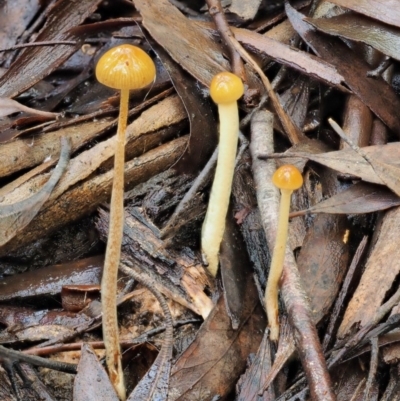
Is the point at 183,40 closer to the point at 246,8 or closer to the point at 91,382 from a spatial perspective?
the point at 246,8

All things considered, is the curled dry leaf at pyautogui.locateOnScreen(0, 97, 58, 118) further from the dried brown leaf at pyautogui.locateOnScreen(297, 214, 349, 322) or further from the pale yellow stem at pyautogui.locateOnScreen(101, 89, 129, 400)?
the dried brown leaf at pyautogui.locateOnScreen(297, 214, 349, 322)

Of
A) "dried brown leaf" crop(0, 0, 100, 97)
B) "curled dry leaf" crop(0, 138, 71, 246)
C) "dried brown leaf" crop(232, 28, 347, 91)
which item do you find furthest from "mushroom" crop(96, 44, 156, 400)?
"dried brown leaf" crop(0, 0, 100, 97)

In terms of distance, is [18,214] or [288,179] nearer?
[288,179]

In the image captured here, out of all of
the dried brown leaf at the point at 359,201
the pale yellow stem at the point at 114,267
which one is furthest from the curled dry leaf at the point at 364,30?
the pale yellow stem at the point at 114,267

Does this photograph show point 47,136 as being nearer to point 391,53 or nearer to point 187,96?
point 187,96

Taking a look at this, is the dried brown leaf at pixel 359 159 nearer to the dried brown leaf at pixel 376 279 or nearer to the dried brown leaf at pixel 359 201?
the dried brown leaf at pixel 359 201

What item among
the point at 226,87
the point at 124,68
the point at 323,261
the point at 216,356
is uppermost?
the point at 124,68

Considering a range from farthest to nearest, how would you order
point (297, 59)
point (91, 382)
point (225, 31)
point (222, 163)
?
point (225, 31)
point (297, 59)
point (222, 163)
point (91, 382)

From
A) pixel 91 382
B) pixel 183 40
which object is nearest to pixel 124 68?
pixel 183 40
